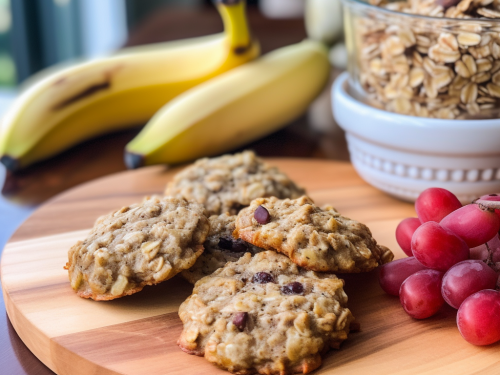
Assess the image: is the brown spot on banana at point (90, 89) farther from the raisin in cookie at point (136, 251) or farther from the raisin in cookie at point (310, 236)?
the raisin in cookie at point (310, 236)

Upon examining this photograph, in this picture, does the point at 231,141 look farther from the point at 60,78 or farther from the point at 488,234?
the point at 488,234

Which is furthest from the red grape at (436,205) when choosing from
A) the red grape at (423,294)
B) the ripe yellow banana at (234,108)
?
the ripe yellow banana at (234,108)

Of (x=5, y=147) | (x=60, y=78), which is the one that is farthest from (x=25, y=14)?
(x=5, y=147)

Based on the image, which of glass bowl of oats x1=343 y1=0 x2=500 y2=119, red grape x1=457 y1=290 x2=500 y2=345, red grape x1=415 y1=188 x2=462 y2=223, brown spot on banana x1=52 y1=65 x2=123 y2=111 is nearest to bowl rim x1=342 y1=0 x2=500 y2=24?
glass bowl of oats x1=343 y1=0 x2=500 y2=119

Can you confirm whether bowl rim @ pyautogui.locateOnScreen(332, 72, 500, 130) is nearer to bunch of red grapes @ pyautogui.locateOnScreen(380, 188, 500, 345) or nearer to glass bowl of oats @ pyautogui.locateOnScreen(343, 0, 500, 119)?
glass bowl of oats @ pyautogui.locateOnScreen(343, 0, 500, 119)

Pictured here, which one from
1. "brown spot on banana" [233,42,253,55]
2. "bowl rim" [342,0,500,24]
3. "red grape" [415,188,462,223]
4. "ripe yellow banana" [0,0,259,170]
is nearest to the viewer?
"red grape" [415,188,462,223]

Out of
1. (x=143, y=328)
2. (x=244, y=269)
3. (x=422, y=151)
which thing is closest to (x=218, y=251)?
(x=244, y=269)
